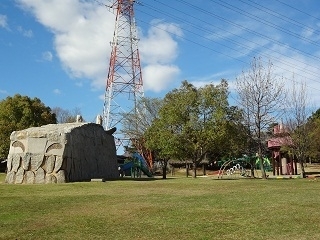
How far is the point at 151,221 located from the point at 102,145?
25274 millimetres

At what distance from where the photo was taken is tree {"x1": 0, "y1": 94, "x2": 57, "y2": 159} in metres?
45.1

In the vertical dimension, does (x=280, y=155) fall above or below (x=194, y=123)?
below

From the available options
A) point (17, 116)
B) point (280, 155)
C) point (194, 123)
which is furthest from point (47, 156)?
point (280, 155)

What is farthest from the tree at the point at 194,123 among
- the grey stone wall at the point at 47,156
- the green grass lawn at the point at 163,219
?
the green grass lawn at the point at 163,219

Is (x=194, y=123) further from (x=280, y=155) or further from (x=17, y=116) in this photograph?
(x=17, y=116)

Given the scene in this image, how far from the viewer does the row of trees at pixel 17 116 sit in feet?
148

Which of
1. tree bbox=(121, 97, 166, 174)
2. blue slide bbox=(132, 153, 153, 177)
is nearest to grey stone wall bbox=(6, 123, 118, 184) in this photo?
blue slide bbox=(132, 153, 153, 177)

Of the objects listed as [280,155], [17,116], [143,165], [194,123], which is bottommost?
[143,165]

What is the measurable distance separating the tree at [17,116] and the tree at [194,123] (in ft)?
65.0

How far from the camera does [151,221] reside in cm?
941

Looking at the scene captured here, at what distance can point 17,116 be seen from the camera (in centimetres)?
4800

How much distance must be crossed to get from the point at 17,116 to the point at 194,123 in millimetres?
24740

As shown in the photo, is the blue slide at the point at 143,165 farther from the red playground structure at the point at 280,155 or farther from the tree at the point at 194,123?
the red playground structure at the point at 280,155

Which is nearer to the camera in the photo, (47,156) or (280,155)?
(47,156)
